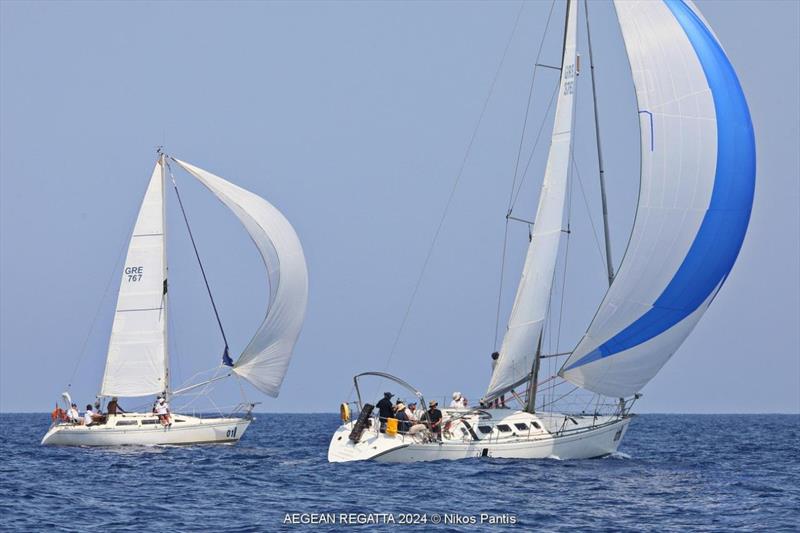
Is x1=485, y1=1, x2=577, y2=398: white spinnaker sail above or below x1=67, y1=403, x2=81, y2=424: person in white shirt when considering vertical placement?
above

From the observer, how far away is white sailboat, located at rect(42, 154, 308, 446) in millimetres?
41812

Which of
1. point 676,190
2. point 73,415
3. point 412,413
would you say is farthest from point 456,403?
point 73,415

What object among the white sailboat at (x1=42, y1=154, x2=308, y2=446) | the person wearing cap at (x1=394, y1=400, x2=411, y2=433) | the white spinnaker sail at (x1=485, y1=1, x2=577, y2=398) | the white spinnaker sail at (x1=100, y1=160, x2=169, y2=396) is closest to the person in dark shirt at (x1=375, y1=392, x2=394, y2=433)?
the person wearing cap at (x1=394, y1=400, x2=411, y2=433)

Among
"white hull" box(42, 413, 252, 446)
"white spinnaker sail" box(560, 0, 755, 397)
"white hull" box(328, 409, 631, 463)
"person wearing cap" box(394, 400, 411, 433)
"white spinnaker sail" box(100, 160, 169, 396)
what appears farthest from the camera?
"white spinnaker sail" box(100, 160, 169, 396)

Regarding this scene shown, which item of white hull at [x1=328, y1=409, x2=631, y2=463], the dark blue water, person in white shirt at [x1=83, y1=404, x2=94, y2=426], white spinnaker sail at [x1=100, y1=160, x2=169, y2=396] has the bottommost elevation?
the dark blue water

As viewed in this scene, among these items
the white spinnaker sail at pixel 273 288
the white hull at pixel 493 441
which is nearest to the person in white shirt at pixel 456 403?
the white hull at pixel 493 441

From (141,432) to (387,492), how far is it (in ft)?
51.2

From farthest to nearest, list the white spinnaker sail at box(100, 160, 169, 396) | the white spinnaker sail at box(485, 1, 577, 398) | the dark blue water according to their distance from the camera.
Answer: the white spinnaker sail at box(100, 160, 169, 396) < the white spinnaker sail at box(485, 1, 577, 398) < the dark blue water

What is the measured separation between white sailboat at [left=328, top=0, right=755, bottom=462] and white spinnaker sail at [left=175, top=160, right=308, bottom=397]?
9.14m

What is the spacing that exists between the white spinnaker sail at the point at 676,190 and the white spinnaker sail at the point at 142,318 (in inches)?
662

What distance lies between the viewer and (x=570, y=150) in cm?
3466

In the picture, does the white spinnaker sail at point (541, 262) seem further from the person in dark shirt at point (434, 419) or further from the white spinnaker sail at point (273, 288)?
the white spinnaker sail at point (273, 288)

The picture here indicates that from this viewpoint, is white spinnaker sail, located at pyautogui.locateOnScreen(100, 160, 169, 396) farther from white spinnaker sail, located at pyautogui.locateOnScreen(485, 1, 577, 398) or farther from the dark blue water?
white spinnaker sail, located at pyautogui.locateOnScreen(485, 1, 577, 398)

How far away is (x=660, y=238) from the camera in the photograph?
103 ft
